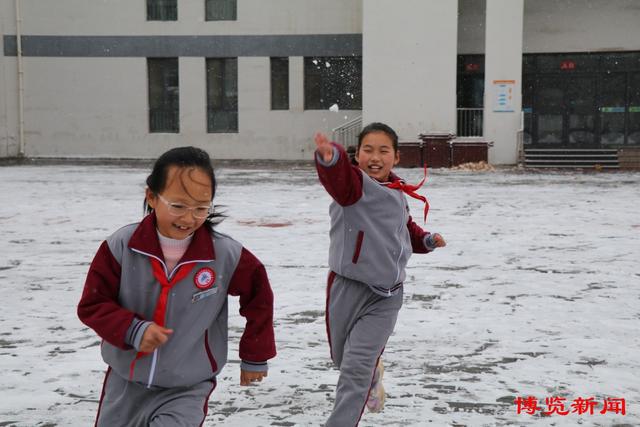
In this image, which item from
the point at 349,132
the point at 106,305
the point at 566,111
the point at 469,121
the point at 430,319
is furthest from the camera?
the point at 349,132

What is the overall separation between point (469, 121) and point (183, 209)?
78.6 ft

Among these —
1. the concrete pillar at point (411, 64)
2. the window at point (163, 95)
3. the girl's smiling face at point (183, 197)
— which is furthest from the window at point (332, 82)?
the girl's smiling face at point (183, 197)

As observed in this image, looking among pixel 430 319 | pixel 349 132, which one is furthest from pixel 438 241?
pixel 349 132

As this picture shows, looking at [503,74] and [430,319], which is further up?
[503,74]

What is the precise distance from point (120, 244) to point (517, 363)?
113 inches

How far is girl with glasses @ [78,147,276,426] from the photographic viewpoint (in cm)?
259

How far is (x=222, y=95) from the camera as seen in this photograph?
29.8 m

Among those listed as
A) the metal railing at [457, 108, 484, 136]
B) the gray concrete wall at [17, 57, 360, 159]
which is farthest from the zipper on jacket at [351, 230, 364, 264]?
the gray concrete wall at [17, 57, 360, 159]

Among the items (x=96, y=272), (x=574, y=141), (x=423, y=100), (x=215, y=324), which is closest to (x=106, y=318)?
(x=96, y=272)

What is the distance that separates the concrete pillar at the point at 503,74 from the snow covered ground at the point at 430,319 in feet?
37.9

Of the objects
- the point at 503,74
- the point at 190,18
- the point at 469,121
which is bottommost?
the point at 469,121

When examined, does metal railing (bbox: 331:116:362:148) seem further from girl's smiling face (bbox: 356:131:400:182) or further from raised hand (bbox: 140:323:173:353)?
raised hand (bbox: 140:323:173:353)

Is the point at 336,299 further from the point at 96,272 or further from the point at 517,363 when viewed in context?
the point at 517,363

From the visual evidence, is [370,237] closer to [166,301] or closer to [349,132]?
[166,301]
